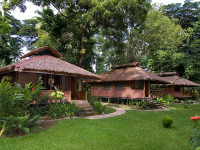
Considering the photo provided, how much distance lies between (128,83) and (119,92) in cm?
163

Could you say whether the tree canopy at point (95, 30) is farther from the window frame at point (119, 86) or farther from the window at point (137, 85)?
the window frame at point (119, 86)

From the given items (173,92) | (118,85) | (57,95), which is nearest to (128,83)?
(118,85)

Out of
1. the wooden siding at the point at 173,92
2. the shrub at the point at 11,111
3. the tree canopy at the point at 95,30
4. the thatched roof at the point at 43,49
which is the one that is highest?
the tree canopy at the point at 95,30

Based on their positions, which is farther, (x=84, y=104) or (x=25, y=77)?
(x=84, y=104)

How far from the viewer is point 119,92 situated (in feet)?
61.6

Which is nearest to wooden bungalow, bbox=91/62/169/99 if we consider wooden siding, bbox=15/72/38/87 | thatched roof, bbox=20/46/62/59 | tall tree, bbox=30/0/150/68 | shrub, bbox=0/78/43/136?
tall tree, bbox=30/0/150/68

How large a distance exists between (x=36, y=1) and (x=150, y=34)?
1659 centimetres

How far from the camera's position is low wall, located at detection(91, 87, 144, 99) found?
16.8 meters

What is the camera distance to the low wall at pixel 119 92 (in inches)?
661

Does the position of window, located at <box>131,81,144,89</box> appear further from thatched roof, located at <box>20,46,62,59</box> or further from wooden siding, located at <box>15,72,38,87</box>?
wooden siding, located at <box>15,72,38,87</box>

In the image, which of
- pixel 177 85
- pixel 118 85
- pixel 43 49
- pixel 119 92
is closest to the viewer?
pixel 43 49

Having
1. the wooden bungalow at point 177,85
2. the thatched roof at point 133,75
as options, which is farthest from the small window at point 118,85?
the wooden bungalow at point 177,85

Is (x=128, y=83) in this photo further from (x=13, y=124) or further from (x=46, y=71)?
(x=13, y=124)

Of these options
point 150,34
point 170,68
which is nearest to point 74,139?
point 150,34
